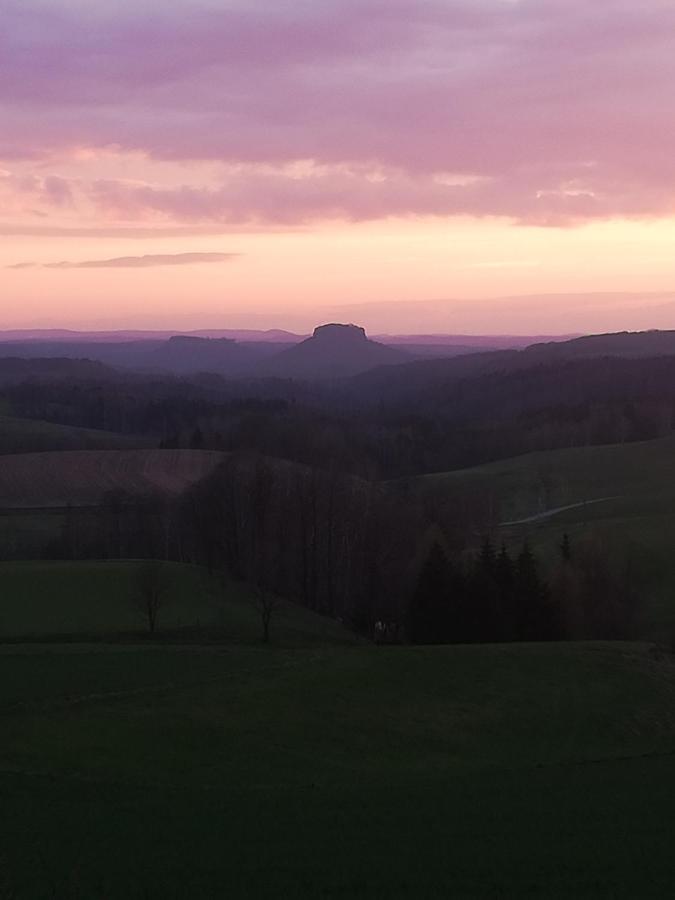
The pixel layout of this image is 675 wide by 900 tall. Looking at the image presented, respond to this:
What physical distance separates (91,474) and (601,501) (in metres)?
52.8

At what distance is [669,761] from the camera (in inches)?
848

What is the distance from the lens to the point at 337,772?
20359mm

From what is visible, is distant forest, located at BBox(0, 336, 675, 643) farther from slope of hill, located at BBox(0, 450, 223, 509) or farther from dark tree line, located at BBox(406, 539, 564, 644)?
slope of hill, located at BBox(0, 450, 223, 509)

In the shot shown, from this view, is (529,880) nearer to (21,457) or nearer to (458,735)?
(458,735)

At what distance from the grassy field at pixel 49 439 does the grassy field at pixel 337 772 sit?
103 metres

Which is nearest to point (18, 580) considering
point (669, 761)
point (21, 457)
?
point (669, 761)

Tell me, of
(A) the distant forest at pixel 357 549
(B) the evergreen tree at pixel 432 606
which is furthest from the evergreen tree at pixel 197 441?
(B) the evergreen tree at pixel 432 606

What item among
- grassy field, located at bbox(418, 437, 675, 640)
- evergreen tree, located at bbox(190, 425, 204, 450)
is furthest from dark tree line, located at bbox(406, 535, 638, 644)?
evergreen tree, located at bbox(190, 425, 204, 450)

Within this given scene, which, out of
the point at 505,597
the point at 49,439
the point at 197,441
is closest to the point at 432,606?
the point at 505,597

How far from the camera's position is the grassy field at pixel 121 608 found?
41344 mm

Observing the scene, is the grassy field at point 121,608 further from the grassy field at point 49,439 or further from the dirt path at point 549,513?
the grassy field at point 49,439

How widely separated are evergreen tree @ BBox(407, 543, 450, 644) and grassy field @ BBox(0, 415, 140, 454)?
93.0 m

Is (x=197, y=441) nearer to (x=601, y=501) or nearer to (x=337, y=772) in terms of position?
(x=601, y=501)

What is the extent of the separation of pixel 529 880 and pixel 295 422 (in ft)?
378
